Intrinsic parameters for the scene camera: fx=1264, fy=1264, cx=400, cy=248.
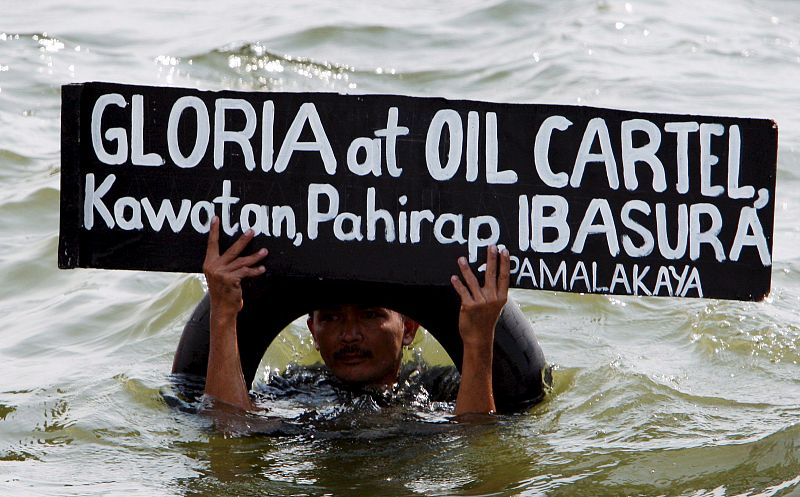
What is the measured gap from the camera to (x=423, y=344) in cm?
719

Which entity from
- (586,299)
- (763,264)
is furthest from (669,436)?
(586,299)

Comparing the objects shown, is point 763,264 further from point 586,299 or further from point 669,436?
point 586,299

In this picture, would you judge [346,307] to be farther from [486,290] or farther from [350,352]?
[486,290]

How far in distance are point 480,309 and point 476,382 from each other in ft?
1.48

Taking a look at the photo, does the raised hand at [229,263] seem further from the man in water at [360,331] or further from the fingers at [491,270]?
the fingers at [491,270]

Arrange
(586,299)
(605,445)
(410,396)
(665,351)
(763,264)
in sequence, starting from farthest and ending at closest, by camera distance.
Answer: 1. (586,299)
2. (665,351)
3. (410,396)
4. (605,445)
5. (763,264)

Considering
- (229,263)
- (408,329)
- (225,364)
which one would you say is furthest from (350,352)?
(229,263)

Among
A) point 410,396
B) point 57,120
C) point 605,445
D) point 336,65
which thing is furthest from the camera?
point 336,65

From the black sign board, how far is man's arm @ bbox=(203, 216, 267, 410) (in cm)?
7

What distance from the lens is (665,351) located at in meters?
6.83

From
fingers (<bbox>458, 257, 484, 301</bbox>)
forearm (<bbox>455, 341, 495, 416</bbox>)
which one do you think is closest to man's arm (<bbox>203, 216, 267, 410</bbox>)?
fingers (<bbox>458, 257, 484, 301</bbox>)

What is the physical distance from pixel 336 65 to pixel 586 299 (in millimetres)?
5254

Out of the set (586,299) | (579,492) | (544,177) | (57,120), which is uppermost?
(57,120)

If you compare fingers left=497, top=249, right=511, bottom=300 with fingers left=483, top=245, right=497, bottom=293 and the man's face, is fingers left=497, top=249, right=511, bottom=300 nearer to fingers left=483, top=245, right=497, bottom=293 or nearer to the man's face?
fingers left=483, top=245, right=497, bottom=293
